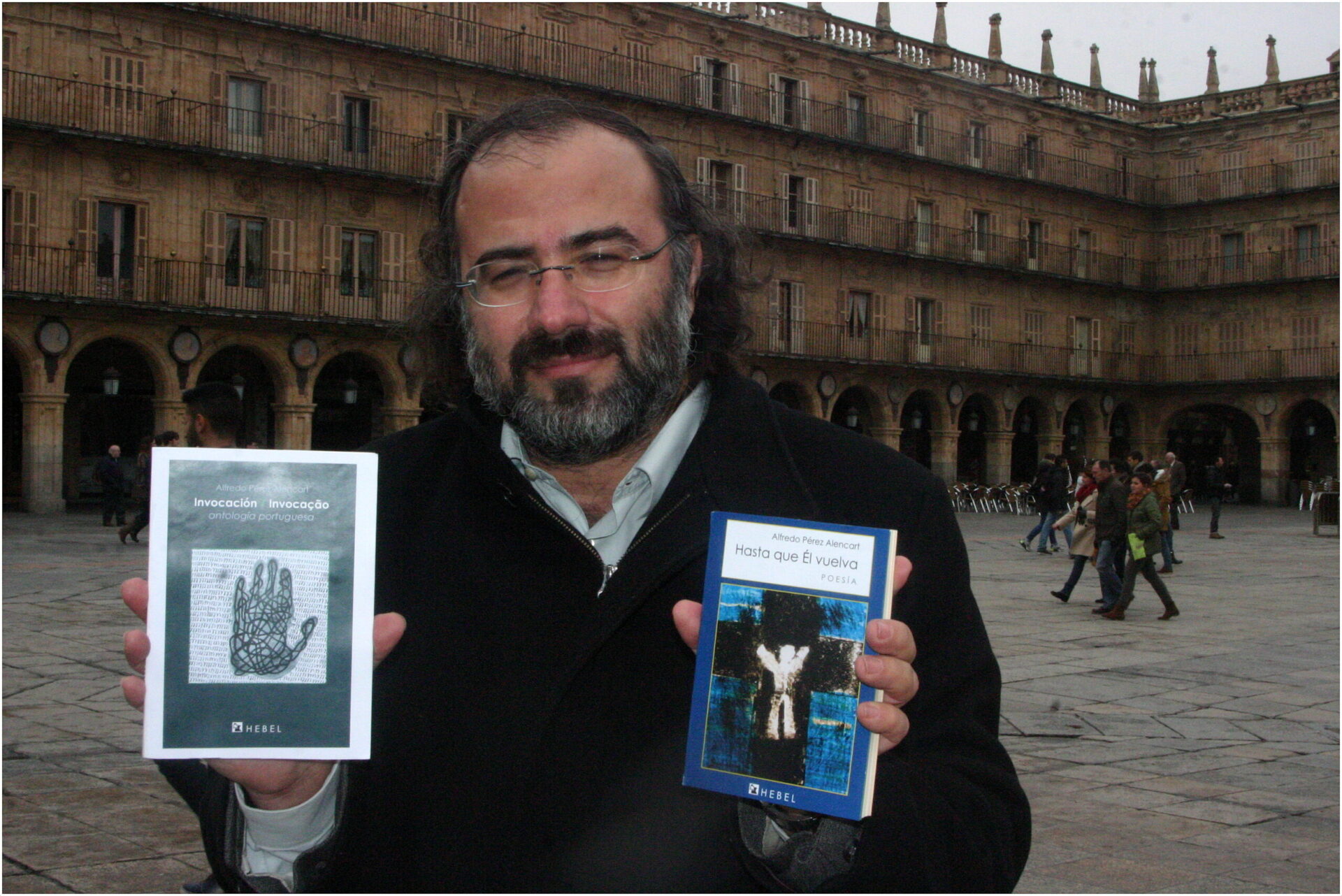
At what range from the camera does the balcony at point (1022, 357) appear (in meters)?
32.7

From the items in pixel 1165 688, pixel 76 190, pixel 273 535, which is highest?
pixel 76 190

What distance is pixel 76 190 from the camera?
2342cm

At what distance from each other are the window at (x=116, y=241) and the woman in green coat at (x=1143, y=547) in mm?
18192

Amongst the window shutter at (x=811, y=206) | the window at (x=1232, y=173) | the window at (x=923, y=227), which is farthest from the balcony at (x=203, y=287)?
the window at (x=1232, y=173)

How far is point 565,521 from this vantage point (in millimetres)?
2152

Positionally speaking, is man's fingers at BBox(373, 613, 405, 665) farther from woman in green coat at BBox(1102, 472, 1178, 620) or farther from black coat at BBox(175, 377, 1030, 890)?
woman in green coat at BBox(1102, 472, 1178, 620)

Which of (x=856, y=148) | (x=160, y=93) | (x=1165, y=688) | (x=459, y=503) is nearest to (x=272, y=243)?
(x=160, y=93)

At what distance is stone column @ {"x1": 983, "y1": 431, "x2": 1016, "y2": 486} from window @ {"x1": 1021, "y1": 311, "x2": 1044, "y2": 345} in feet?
8.84

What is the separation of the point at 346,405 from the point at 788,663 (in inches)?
Answer: 1094

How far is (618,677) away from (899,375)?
3305 cm

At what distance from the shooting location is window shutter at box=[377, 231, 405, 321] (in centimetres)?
2684

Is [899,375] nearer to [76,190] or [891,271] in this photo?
[891,271]

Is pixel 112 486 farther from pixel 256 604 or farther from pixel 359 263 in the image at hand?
pixel 256 604

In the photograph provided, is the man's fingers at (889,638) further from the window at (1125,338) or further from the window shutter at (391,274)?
the window at (1125,338)
